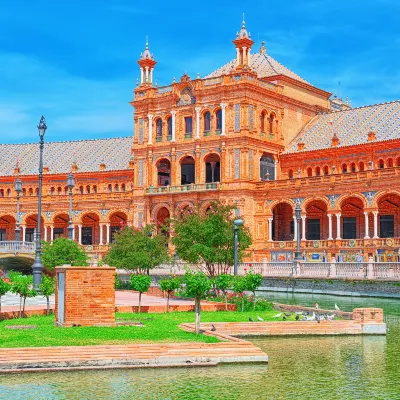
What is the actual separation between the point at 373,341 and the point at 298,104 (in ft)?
176

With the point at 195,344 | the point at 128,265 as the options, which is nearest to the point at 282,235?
the point at 128,265

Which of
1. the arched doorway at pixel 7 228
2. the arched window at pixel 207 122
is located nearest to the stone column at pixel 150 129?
the arched window at pixel 207 122

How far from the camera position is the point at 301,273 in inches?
1972

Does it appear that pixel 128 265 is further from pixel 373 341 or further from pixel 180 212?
pixel 373 341

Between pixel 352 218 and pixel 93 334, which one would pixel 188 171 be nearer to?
pixel 352 218

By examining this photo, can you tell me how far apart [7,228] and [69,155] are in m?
10.9

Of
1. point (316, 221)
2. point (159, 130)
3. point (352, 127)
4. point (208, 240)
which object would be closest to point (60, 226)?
point (159, 130)

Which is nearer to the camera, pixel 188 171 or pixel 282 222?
pixel 282 222

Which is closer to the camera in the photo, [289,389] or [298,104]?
[289,389]

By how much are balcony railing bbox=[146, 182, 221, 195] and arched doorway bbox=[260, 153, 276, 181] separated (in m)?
4.38

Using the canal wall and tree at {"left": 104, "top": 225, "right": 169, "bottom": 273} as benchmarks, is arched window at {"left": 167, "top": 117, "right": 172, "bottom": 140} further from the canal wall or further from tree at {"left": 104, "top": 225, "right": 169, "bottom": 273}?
the canal wall

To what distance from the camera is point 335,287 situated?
46.8 m

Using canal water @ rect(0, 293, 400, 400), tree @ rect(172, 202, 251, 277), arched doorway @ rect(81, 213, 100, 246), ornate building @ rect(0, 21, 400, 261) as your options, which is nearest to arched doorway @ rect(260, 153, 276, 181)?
ornate building @ rect(0, 21, 400, 261)

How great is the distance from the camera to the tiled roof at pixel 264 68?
74500 millimetres
